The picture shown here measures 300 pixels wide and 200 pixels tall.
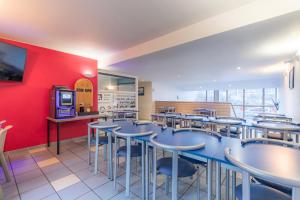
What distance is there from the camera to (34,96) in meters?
3.29

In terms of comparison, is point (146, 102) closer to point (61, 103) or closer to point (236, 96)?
point (61, 103)

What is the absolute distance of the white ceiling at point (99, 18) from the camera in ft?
6.17

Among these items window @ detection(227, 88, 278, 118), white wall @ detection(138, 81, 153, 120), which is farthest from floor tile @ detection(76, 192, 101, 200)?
window @ detection(227, 88, 278, 118)

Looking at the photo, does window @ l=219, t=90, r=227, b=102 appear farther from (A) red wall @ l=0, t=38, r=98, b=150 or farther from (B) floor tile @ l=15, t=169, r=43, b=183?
(B) floor tile @ l=15, t=169, r=43, b=183

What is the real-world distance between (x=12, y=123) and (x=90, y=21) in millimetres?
2663

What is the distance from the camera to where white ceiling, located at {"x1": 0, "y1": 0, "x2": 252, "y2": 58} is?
6.17 ft


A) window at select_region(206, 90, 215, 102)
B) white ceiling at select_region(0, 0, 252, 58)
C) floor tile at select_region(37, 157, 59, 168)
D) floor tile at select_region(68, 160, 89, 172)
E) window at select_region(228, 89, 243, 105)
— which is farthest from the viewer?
window at select_region(206, 90, 215, 102)

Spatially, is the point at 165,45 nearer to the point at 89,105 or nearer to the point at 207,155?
the point at 207,155

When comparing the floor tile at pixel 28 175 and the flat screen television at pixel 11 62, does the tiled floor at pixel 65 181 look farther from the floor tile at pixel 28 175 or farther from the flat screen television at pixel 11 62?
the flat screen television at pixel 11 62

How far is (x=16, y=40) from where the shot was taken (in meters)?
3.03

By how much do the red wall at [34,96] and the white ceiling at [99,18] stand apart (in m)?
0.48

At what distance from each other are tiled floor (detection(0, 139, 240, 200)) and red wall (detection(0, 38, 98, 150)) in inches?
17.7

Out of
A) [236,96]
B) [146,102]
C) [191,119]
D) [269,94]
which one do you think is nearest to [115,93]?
[146,102]

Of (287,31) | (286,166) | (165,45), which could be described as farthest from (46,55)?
(287,31)
